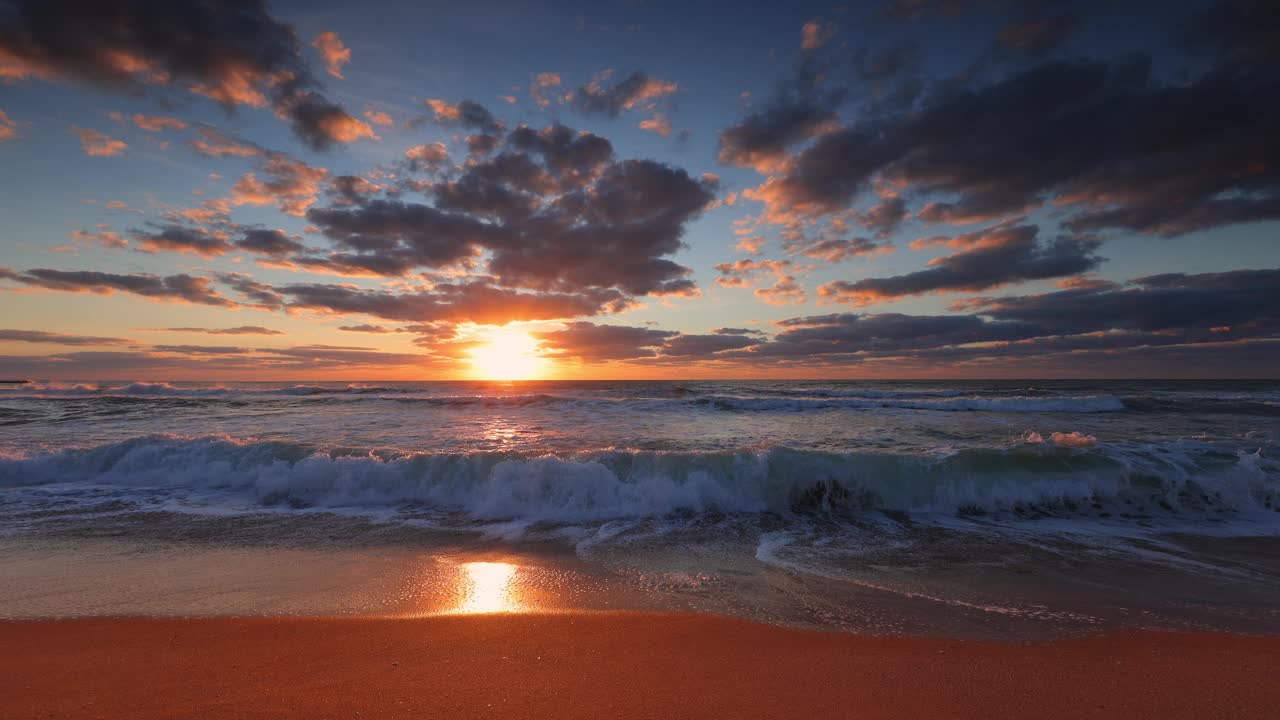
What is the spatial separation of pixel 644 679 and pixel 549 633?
2.98 feet

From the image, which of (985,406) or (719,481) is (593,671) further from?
(985,406)

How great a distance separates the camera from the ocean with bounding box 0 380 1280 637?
416cm

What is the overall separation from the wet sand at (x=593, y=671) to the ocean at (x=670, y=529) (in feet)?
1.13

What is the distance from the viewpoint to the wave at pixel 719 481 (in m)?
7.73

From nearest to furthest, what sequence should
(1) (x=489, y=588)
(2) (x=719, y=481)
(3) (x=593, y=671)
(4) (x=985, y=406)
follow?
1. (3) (x=593, y=671)
2. (1) (x=489, y=588)
3. (2) (x=719, y=481)
4. (4) (x=985, y=406)

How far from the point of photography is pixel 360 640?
3434 millimetres

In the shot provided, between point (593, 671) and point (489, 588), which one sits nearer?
point (593, 671)

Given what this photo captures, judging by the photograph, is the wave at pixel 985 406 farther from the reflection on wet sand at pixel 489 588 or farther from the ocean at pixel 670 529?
the reflection on wet sand at pixel 489 588

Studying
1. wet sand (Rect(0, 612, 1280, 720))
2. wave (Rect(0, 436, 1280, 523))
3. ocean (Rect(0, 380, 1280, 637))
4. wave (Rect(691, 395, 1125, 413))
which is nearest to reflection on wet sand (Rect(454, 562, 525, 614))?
ocean (Rect(0, 380, 1280, 637))

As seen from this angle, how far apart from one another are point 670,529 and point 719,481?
73.6 inches

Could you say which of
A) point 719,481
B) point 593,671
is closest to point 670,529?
point 719,481

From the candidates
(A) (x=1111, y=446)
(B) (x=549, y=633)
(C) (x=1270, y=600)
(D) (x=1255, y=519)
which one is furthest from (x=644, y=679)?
(A) (x=1111, y=446)

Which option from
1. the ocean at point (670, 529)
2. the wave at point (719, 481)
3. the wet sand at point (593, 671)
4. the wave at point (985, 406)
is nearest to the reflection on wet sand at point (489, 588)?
the ocean at point (670, 529)

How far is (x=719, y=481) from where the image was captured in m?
8.21
